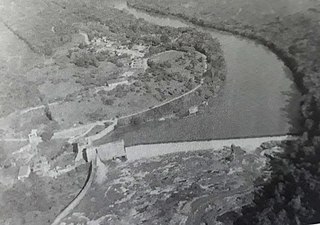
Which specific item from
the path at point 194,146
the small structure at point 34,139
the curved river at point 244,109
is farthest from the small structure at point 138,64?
the small structure at point 34,139

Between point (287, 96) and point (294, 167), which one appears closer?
point (294, 167)

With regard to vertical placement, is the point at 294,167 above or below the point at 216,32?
below

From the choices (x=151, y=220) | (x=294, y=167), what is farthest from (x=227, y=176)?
(x=151, y=220)

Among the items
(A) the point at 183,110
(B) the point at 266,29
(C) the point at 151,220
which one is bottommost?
(C) the point at 151,220

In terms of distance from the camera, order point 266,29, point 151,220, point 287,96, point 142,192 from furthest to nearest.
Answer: point 266,29 → point 287,96 → point 142,192 → point 151,220

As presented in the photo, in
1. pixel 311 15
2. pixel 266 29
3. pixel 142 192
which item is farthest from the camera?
pixel 266 29

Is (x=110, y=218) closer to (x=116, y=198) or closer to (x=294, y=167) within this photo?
(x=116, y=198)

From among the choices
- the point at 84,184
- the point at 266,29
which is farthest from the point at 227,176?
the point at 266,29
